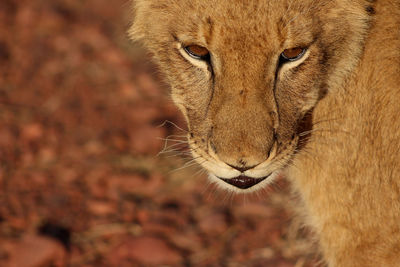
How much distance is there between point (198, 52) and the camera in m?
2.66

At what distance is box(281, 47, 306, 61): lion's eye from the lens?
8.41 ft

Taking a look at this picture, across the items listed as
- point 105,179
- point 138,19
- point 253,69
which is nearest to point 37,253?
point 105,179

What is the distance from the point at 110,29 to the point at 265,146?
3703 mm

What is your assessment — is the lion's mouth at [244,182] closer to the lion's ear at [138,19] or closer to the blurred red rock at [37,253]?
the lion's ear at [138,19]

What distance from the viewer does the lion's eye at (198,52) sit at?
263 centimetres

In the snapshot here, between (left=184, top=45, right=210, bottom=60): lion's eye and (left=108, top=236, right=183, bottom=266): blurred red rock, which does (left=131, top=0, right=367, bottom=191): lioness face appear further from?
(left=108, top=236, right=183, bottom=266): blurred red rock

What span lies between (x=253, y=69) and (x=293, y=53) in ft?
0.64

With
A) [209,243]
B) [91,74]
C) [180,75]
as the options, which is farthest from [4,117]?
[180,75]

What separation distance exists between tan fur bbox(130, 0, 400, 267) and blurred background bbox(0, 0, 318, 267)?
53cm

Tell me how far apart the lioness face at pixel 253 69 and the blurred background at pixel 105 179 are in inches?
17.3

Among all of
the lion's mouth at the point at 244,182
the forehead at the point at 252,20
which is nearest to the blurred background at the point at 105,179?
the lion's mouth at the point at 244,182

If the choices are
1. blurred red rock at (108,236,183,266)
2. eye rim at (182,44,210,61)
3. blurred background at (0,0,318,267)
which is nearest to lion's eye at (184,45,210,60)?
eye rim at (182,44,210,61)

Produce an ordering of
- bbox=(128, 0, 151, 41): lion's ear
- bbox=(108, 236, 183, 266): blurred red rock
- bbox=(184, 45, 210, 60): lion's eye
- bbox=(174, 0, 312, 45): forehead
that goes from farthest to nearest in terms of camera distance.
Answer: bbox=(108, 236, 183, 266): blurred red rock
bbox=(128, 0, 151, 41): lion's ear
bbox=(184, 45, 210, 60): lion's eye
bbox=(174, 0, 312, 45): forehead

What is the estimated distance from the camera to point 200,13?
8.46 feet
